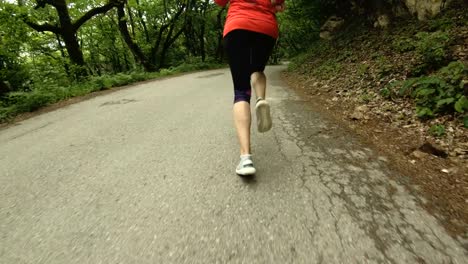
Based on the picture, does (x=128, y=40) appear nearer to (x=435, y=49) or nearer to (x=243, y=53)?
(x=435, y=49)

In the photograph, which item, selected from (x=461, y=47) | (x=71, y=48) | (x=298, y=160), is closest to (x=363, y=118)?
(x=298, y=160)

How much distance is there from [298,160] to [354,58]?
5380 mm

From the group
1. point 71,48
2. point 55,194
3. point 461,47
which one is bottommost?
point 55,194

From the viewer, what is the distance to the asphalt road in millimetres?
1481

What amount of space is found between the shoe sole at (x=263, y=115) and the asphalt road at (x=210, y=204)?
1.17 feet

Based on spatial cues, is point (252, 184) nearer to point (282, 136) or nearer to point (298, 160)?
point (298, 160)

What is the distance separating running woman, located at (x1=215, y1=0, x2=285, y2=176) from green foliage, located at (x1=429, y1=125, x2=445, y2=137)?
6.00 feet

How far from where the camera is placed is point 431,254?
1414 mm

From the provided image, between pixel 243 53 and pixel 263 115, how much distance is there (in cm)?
55

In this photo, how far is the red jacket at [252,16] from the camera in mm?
2250

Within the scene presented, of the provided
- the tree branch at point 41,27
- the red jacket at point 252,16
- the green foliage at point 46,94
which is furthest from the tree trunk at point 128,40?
the red jacket at point 252,16

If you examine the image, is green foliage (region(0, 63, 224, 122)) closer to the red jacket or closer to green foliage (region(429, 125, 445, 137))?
the red jacket

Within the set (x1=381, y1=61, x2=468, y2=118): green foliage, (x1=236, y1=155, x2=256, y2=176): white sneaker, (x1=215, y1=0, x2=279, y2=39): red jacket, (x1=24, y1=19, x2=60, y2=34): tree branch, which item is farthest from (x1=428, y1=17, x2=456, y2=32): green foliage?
(x1=24, y1=19, x2=60, y2=34): tree branch

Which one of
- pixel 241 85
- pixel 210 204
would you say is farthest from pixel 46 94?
pixel 210 204
